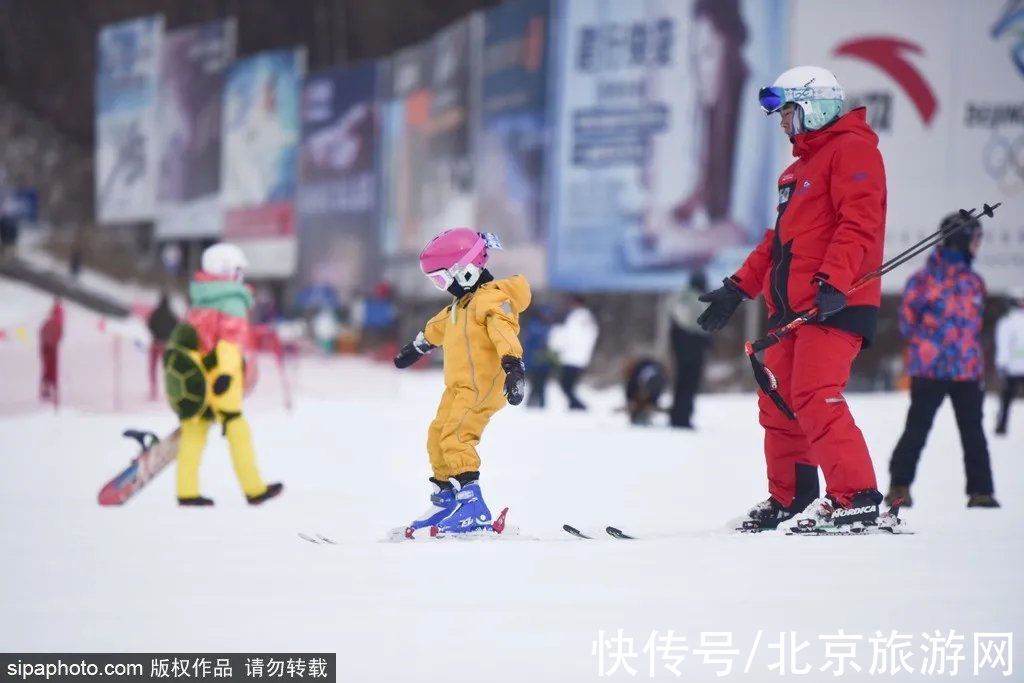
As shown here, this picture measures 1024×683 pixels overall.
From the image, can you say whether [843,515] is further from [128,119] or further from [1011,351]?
[128,119]

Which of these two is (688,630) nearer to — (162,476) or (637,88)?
(162,476)

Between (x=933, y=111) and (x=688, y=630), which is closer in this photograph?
(x=688, y=630)

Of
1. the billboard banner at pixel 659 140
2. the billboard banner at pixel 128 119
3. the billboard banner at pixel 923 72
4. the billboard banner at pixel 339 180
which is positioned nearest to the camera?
the billboard banner at pixel 923 72

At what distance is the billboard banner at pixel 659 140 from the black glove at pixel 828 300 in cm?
1607

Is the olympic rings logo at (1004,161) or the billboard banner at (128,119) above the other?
the billboard banner at (128,119)

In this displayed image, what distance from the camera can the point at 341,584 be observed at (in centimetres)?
502

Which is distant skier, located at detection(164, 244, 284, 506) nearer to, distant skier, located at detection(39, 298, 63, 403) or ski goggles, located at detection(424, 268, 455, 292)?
ski goggles, located at detection(424, 268, 455, 292)

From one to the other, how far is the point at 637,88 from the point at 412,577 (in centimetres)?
1798

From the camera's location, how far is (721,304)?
240 inches

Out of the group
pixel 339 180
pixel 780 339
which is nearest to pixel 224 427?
pixel 780 339

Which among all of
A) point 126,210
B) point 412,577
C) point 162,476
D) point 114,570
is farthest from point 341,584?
point 126,210

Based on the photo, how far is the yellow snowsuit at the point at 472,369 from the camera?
231 inches

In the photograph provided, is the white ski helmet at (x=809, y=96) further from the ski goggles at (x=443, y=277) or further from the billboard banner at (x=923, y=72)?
the billboard banner at (x=923, y=72)

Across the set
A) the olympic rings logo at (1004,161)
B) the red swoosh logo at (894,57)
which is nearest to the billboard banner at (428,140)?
the red swoosh logo at (894,57)
